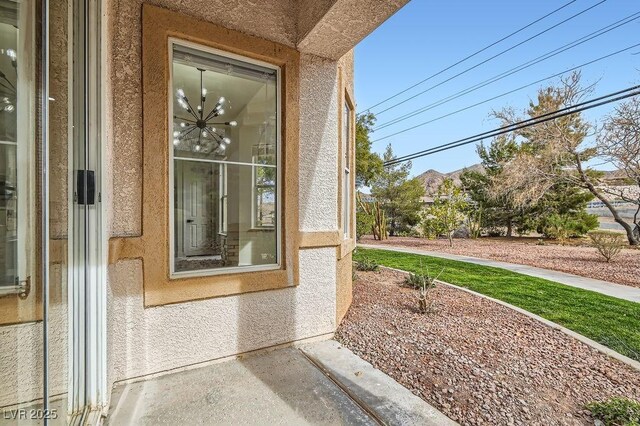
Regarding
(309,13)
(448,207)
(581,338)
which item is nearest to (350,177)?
(309,13)

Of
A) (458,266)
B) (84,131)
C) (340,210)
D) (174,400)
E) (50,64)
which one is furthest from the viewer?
(458,266)

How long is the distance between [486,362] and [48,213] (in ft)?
11.6

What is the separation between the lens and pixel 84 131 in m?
1.91

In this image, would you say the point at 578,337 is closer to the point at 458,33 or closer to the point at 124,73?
the point at 124,73

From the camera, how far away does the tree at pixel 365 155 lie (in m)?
14.6

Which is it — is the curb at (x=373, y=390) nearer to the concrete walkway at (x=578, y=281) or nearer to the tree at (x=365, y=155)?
the concrete walkway at (x=578, y=281)

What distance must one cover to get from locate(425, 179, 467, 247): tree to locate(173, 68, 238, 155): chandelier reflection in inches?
418

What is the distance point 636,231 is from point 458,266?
11853mm

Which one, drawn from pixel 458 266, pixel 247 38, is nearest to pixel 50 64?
pixel 247 38

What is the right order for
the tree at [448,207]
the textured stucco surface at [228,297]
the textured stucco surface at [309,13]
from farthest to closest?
the tree at [448,207] < the textured stucco surface at [309,13] < the textured stucco surface at [228,297]

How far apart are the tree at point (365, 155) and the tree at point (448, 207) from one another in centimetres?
403

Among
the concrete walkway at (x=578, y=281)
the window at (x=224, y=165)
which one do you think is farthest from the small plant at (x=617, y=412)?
the concrete walkway at (x=578, y=281)

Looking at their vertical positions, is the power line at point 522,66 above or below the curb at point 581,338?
above

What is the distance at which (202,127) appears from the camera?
3.72m
